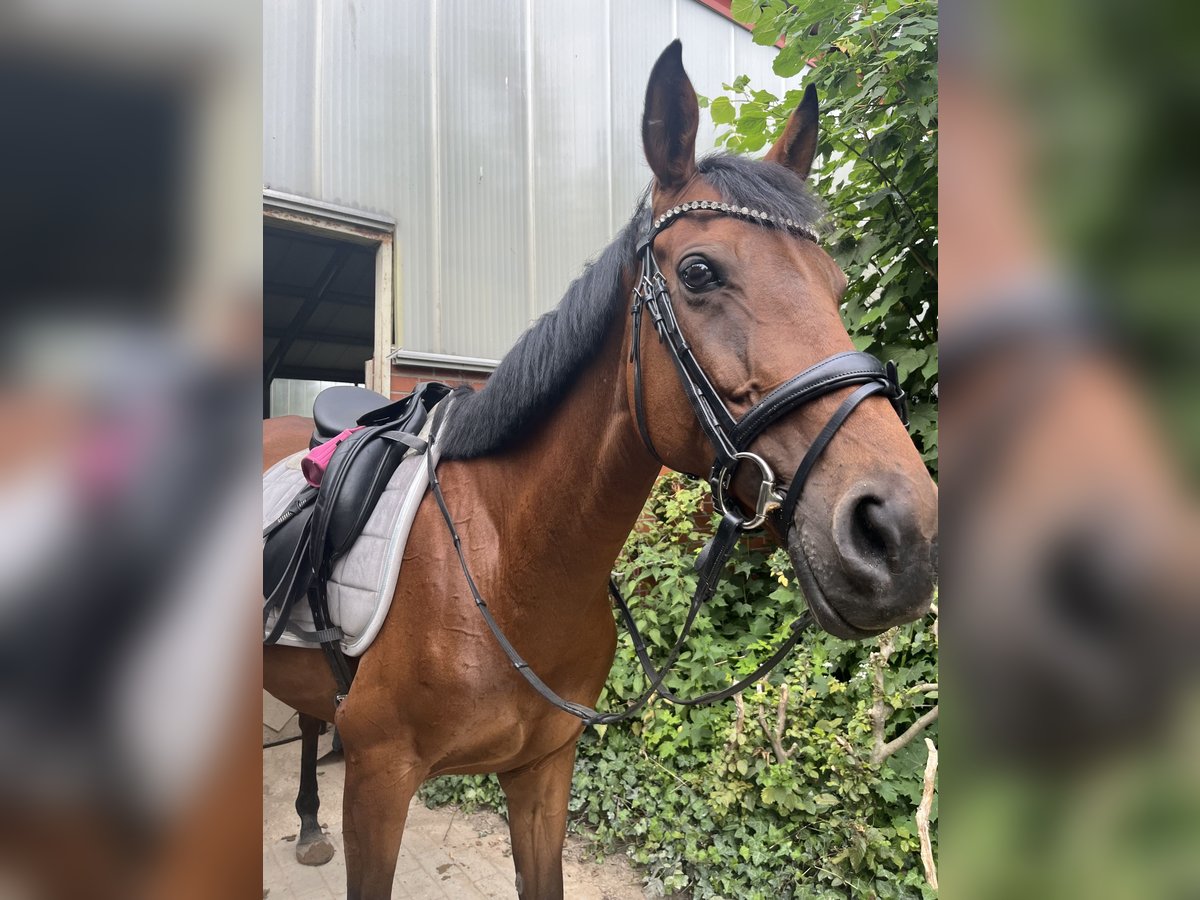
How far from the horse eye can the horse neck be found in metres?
0.25

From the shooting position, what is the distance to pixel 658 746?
3156 millimetres

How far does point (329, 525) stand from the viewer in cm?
185

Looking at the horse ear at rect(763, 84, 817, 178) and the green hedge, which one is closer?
the horse ear at rect(763, 84, 817, 178)

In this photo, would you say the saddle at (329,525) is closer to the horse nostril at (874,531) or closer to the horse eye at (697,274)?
the horse eye at (697,274)

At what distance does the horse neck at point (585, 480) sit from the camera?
4.77 feet

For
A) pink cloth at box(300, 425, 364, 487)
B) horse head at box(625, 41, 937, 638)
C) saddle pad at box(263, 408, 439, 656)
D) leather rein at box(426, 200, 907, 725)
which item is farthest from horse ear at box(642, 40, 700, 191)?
pink cloth at box(300, 425, 364, 487)

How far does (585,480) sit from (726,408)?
1.51 feet

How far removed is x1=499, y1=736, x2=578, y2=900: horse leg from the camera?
78.2 inches
